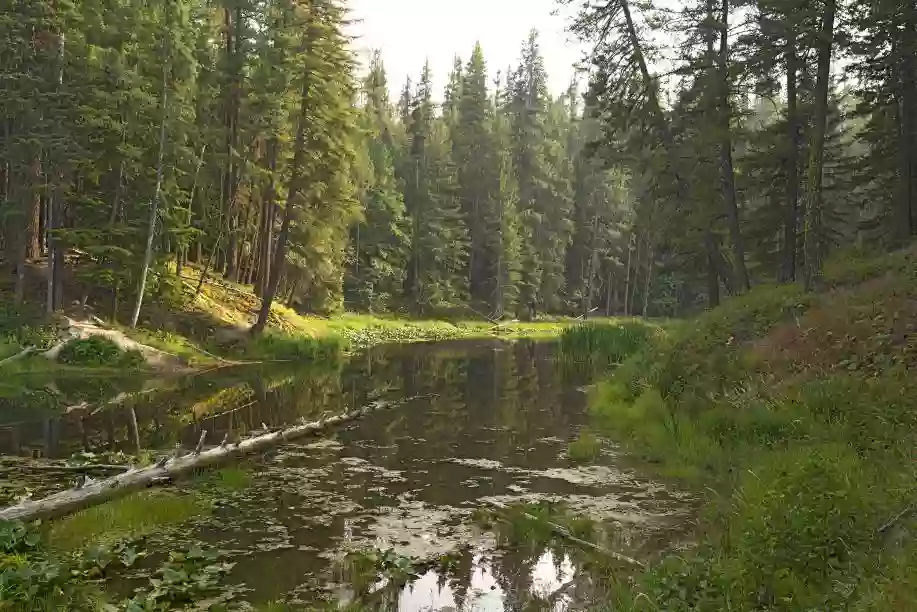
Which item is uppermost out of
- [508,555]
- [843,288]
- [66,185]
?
[66,185]

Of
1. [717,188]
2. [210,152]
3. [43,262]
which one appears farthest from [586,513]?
[210,152]

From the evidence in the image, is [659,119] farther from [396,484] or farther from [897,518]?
[897,518]

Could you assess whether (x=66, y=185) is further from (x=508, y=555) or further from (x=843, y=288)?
(x=843, y=288)

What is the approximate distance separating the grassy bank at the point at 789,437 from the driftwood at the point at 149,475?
6.47 meters

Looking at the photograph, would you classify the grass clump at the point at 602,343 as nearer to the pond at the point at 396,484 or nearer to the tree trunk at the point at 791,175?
the pond at the point at 396,484

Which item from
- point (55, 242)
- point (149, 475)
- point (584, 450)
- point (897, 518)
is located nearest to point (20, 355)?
point (55, 242)

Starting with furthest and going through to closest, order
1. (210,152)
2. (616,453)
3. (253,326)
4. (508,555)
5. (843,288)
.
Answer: (210,152) < (253,326) < (843,288) < (616,453) < (508,555)

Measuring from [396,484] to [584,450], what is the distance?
3501 mm

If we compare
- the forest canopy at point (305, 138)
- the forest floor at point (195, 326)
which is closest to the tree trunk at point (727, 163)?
the forest canopy at point (305, 138)

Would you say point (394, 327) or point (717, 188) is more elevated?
point (717, 188)

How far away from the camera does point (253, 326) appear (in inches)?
1096

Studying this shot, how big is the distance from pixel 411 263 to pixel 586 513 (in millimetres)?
49161

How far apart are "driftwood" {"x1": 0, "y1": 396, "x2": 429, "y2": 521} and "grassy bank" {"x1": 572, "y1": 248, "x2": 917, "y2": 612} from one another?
647 centimetres

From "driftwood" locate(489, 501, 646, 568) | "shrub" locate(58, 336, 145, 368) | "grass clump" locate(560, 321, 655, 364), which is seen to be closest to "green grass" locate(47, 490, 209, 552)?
"driftwood" locate(489, 501, 646, 568)
